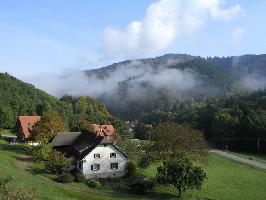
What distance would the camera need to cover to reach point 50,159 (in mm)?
61562

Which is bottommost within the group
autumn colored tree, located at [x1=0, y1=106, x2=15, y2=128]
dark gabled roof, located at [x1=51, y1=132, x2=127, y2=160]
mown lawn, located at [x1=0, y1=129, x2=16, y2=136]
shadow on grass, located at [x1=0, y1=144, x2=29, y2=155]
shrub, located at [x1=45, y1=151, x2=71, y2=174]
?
shrub, located at [x1=45, y1=151, x2=71, y2=174]

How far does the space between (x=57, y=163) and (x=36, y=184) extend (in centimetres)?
1968

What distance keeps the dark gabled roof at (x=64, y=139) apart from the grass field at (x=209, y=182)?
689 cm

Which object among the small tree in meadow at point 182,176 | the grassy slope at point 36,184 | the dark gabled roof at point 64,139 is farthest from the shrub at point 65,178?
the dark gabled roof at point 64,139

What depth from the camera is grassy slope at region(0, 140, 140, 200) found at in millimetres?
37219

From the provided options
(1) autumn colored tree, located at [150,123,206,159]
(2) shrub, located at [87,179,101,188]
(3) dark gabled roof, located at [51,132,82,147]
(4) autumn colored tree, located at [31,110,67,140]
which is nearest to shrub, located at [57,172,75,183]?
(2) shrub, located at [87,179,101,188]

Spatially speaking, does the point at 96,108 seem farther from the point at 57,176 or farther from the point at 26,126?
the point at 57,176

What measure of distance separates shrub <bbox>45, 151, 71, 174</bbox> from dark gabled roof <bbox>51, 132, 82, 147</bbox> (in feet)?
36.4

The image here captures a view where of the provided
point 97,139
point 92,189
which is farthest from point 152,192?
point 97,139

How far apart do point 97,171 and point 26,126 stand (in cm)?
3583

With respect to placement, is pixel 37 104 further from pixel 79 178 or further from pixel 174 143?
pixel 79 178

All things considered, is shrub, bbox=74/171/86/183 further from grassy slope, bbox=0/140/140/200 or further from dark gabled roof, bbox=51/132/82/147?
dark gabled roof, bbox=51/132/82/147

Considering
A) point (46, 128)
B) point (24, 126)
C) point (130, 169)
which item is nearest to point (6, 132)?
point (24, 126)

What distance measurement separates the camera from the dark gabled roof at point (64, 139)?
73.7 meters
